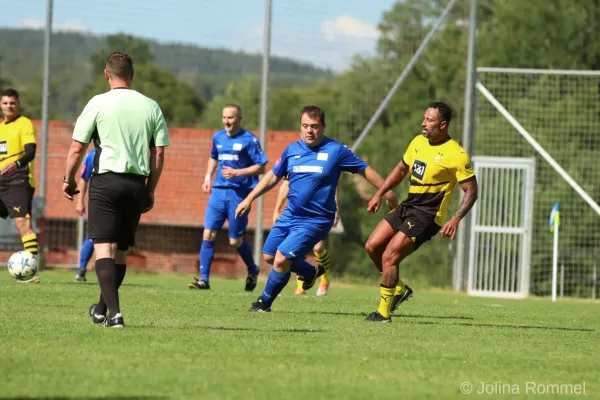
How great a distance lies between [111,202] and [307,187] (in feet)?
8.66

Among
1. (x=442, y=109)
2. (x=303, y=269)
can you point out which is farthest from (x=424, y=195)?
(x=303, y=269)

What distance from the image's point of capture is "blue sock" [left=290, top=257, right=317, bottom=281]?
11133mm

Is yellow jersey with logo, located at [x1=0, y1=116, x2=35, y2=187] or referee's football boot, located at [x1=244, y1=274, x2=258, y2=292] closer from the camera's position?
yellow jersey with logo, located at [x1=0, y1=116, x2=35, y2=187]

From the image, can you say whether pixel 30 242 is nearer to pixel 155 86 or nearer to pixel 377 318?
pixel 377 318

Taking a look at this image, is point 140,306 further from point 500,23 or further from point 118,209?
point 500,23

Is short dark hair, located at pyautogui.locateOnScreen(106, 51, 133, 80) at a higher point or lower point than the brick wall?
higher

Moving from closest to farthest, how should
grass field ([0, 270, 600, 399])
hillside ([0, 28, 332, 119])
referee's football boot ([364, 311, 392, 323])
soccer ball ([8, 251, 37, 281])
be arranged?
grass field ([0, 270, 600, 399])
referee's football boot ([364, 311, 392, 323])
soccer ball ([8, 251, 37, 281])
hillside ([0, 28, 332, 119])

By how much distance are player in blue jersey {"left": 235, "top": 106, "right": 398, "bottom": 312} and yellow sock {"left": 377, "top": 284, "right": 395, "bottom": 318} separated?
31.1 inches

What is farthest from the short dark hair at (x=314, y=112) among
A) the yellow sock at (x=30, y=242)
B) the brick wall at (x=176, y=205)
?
the brick wall at (x=176, y=205)

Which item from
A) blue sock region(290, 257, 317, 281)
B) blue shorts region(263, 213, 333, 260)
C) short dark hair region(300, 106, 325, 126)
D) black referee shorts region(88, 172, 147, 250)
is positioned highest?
short dark hair region(300, 106, 325, 126)

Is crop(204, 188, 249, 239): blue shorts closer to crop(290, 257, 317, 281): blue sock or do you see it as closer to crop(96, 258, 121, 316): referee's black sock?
crop(290, 257, 317, 281): blue sock

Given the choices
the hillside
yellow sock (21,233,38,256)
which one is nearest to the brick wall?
the hillside

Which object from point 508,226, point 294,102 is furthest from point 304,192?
point 294,102

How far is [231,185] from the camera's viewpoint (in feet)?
49.2
